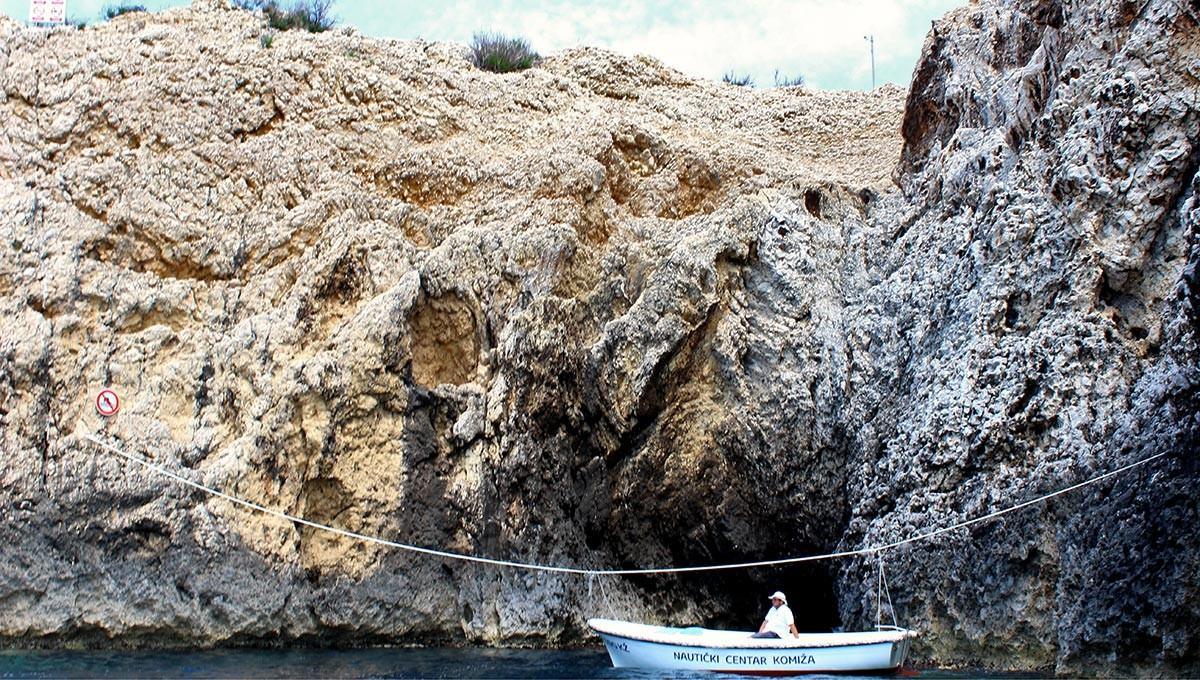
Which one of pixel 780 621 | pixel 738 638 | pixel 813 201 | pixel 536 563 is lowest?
pixel 738 638

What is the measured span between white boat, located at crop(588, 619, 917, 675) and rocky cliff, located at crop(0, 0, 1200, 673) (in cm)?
85

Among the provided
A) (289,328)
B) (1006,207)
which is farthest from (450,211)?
(1006,207)

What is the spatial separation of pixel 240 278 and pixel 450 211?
2830 mm

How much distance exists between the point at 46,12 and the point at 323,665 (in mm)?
10738

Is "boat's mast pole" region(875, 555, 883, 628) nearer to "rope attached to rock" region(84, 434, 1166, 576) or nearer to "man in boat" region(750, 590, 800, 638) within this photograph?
"rope attached to rock" region(84, 434, 1166, 576)

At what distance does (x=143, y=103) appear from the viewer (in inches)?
571

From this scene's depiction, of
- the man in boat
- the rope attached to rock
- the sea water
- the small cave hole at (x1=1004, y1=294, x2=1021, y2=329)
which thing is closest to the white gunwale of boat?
the man in boat

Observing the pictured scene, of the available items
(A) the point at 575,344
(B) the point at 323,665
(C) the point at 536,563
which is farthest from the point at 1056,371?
(B) the point at 323,665

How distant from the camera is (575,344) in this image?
13.5m

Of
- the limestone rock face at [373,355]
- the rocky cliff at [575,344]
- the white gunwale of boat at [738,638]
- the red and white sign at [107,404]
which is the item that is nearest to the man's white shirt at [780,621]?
the white gunwale of boat at [738,638]

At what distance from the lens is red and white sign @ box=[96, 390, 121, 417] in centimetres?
1220

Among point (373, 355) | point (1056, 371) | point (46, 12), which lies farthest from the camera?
point (46, 12)

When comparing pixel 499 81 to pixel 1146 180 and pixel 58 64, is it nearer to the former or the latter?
pixel 58 64

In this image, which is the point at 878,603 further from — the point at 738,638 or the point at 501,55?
the point at 501,55
